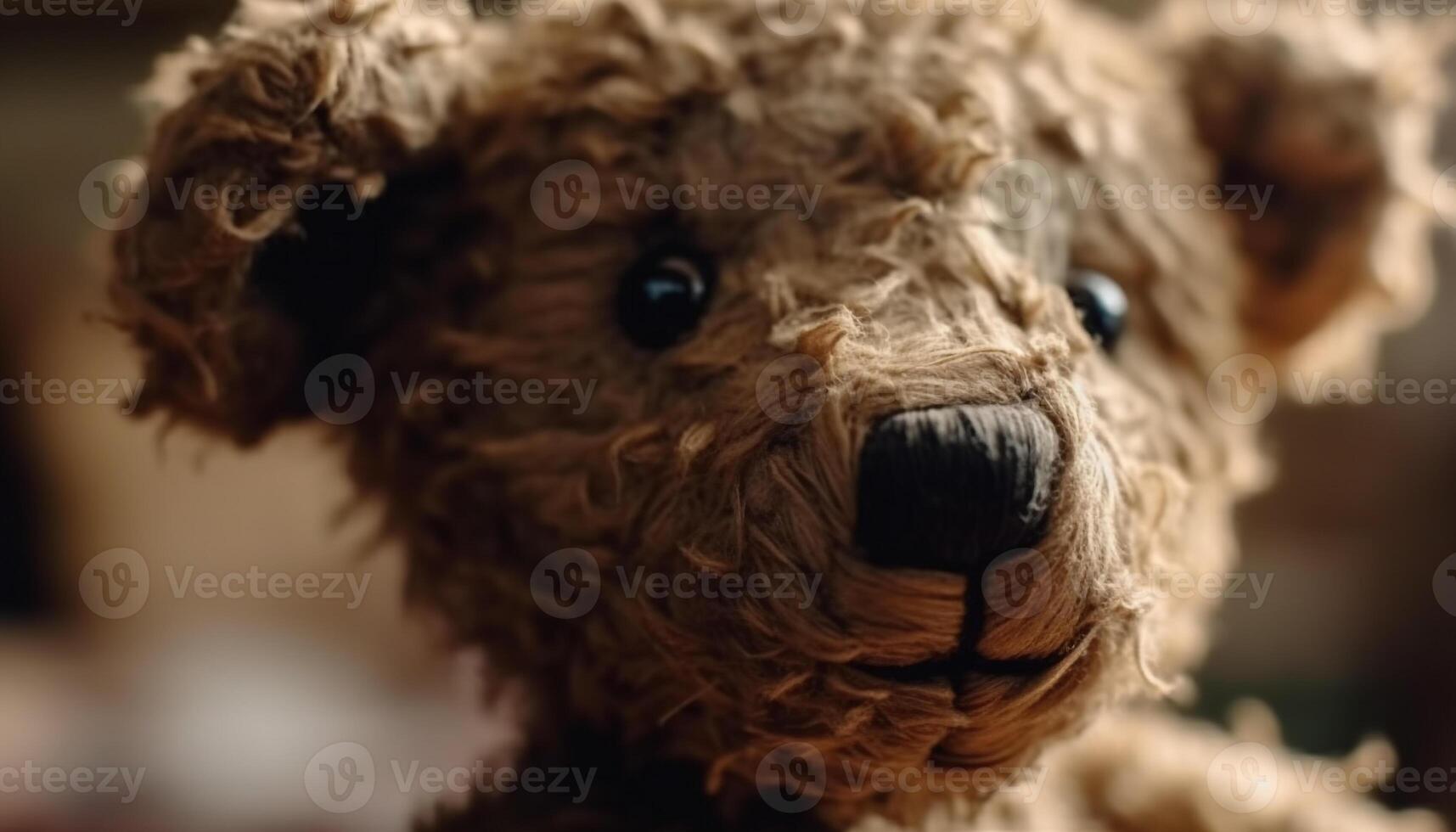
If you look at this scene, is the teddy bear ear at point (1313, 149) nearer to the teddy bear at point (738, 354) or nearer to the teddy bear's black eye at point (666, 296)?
the teddy bear at point (738, 354)

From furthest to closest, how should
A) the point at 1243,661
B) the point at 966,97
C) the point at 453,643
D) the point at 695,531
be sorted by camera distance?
the point at 1243,661 < the point at 453,643 < the point at 966,97 < the point at 695,531

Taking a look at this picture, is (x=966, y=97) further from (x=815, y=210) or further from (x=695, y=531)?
(x=695, y=531)

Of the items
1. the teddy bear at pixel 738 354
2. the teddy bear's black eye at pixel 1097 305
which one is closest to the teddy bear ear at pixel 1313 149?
the teddy bear at pixel 738 354

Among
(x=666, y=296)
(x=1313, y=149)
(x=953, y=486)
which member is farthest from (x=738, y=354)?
(x=1313, y=149)

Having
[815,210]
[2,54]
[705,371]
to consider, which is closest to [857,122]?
[815,210]

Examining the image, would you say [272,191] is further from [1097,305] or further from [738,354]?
[1097,305]

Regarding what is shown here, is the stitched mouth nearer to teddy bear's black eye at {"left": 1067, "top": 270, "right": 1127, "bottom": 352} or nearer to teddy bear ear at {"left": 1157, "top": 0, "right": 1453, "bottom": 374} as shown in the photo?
teddy bear's black eye at {"left": 1067, "top": 270, "right": 1127, "bottom": 352}
